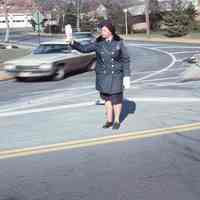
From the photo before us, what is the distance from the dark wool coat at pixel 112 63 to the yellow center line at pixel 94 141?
2.41 ft

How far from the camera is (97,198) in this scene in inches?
198

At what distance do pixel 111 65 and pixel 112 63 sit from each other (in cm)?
3

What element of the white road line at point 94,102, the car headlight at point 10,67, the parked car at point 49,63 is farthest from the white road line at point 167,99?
the car headlight at point 10,67

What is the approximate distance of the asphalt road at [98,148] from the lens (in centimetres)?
533

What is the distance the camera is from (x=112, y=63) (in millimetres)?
7910

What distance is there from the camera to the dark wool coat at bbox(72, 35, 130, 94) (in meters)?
7.86

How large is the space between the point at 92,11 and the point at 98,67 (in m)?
82.9

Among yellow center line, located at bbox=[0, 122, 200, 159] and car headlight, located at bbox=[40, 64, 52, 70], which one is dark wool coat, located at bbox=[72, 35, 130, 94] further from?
car headlight, located at bbox=[40, 64, 52, 70]

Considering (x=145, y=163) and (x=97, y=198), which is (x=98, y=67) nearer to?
(x=145, y=163)

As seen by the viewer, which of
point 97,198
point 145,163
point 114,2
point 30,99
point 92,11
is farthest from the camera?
point 92,11

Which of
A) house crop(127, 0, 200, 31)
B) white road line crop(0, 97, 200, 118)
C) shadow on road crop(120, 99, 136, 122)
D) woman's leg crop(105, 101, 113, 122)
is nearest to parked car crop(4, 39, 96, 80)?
white road line crop(0, 97, 200, 118)

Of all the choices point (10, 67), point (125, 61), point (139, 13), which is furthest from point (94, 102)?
point (139, 13)

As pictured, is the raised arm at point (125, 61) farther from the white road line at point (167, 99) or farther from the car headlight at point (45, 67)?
the car headlight at point (45, 67)

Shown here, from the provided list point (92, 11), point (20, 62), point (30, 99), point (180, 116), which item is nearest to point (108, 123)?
point (180, 116)
